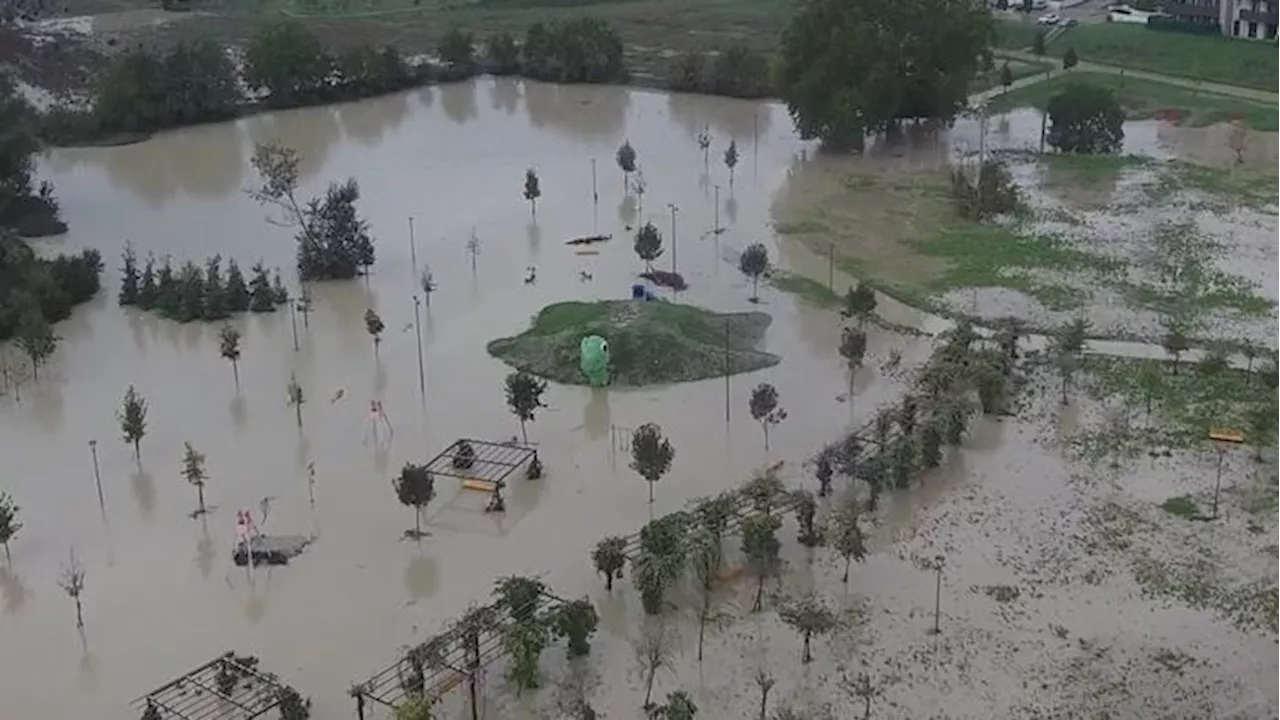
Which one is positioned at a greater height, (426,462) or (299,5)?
(299,5)

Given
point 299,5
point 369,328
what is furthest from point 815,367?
point 299,5

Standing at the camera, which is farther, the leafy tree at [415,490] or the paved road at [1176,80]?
the paved road at [1176,80]

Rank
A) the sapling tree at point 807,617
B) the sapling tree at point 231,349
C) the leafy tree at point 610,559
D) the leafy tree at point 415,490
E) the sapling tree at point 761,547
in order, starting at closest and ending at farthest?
1. the sapling tree at point 807,617
2. the leafy tree at point 610,559
3. the sapling tree at point 761,547
4. the leafy tree at point 415,490
5. the sapling tree at point 231,349

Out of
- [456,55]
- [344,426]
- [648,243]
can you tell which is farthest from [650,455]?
[456,55]

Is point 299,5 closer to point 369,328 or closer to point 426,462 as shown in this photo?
point 369,328

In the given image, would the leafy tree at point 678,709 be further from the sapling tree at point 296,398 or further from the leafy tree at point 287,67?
the leafy tree at point 287,67

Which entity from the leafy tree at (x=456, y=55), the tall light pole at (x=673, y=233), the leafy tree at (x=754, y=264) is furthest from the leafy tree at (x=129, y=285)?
the leafy tree at (x=456, y=55)
